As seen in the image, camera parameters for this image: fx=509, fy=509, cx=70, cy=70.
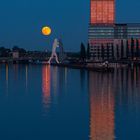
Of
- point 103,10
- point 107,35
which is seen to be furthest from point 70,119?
point 103,10

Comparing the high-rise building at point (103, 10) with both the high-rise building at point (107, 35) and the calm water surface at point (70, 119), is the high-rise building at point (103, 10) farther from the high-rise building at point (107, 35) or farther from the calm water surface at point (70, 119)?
the calm water surface at point (70, 119)

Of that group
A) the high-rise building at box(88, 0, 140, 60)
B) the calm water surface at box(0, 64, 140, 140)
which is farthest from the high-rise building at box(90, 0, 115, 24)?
the calm water surface at box(0, 64, 140, 140)

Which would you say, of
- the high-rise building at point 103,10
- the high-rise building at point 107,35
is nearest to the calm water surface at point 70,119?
the high-rise building at point 107,35

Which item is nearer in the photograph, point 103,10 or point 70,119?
point 70,119

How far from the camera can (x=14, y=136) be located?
12.1 meters

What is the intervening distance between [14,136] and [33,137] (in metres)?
0.47

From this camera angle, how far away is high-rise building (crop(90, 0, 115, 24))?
127m

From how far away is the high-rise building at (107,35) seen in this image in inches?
4528

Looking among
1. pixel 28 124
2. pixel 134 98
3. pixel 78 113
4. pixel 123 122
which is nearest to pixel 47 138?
pixel 28 124

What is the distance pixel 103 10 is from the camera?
12925 centimetres

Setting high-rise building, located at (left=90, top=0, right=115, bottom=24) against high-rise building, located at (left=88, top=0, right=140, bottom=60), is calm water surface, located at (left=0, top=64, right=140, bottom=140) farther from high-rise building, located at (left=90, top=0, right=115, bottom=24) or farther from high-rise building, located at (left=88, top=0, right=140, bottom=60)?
high-rise building, located at (left=90, top=0, right=115, bottom=24)

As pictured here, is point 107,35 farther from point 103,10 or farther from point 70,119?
point 70,119

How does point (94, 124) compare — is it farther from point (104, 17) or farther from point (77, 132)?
point (104, 17)

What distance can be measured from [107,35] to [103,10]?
12543 millimetres
